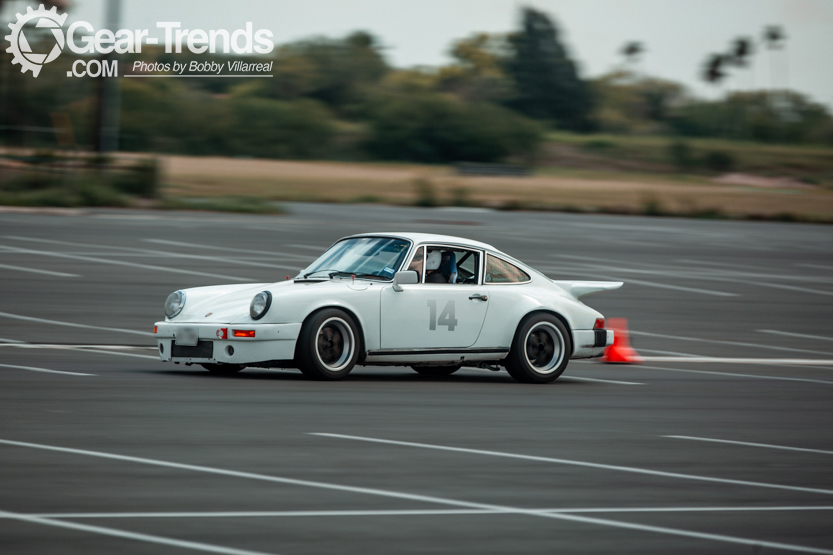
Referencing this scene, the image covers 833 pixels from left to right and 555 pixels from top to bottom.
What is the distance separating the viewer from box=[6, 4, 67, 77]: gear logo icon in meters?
42.2

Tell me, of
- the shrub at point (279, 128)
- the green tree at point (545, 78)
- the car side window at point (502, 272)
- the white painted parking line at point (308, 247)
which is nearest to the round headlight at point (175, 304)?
the car side window at point (502, 272)

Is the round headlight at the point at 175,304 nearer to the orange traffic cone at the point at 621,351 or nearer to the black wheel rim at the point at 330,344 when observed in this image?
the black wheel rim at the point at 330,344

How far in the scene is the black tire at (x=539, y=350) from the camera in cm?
980

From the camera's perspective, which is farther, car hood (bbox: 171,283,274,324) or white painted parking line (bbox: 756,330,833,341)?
white painted parking line (bbox: 756,330,833,341)

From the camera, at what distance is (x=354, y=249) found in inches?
389

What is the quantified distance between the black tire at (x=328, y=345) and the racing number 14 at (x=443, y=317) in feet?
2.40

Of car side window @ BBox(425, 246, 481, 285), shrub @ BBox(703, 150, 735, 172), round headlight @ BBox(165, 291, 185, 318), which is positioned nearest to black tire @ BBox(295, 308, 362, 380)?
car side window @ BBox(425, 246, 481, 285)

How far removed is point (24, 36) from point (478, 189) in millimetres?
21221

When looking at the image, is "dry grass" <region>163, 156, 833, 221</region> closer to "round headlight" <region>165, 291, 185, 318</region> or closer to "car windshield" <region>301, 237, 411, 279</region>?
"car windshield" <region>301, 237, 411, 279</region>

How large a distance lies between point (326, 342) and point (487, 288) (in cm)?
173

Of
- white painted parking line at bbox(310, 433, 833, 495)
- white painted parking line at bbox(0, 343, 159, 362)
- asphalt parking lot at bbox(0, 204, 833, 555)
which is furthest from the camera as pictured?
white painted parking line at bbox(0, 343, 159, 362)

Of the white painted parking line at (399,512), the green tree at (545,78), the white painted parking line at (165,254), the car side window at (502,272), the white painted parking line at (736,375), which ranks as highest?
the green tree at (545,78)

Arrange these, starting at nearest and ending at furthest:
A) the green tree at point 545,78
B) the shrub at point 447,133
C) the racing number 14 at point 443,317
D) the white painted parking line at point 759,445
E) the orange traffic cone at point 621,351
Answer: the white painted parking line at point 759,445 < the racing number 14 at point 443,317 < the orange traffic cone at point 621,351 < the shrub at point 447,133 < the green tree at point 545,78

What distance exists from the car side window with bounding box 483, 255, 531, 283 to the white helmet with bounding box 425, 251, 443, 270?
0.47 m
